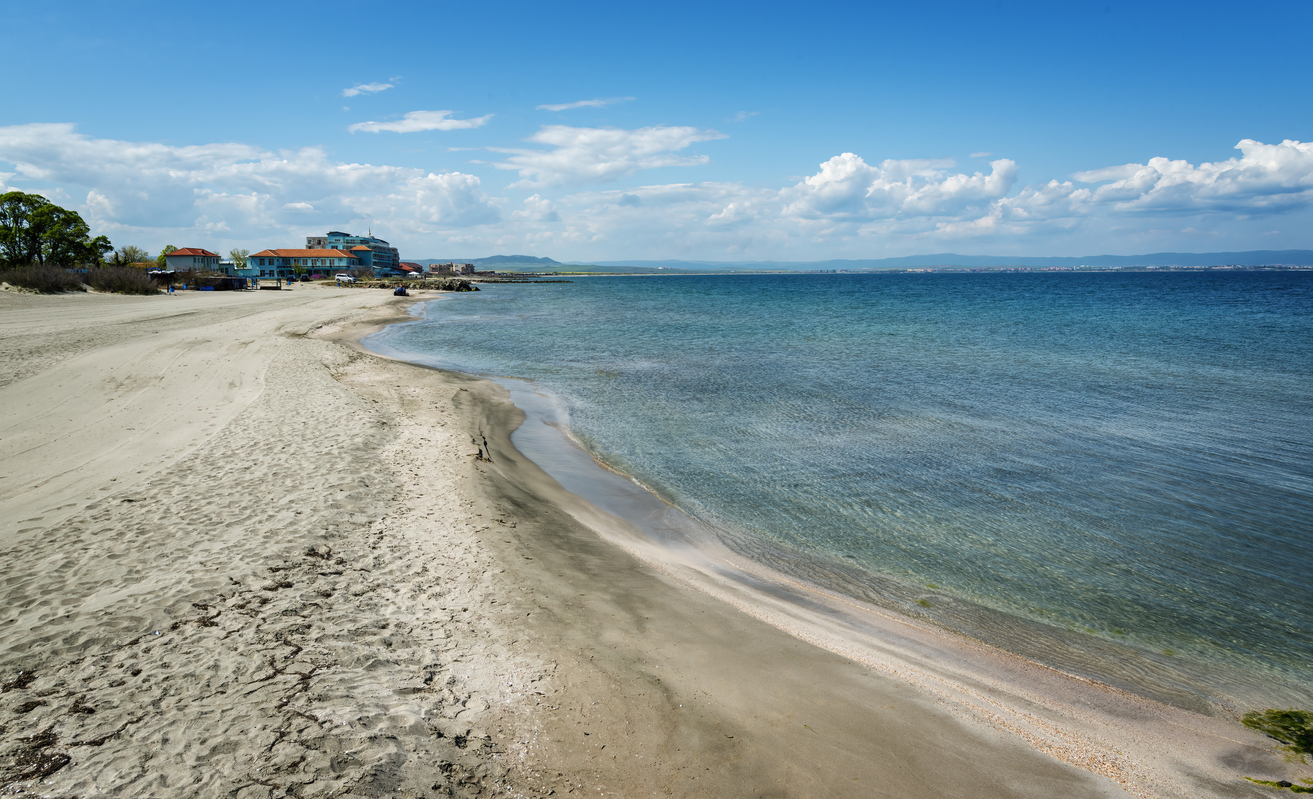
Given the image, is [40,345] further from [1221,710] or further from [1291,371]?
[1291,371]

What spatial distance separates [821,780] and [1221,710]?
436cm


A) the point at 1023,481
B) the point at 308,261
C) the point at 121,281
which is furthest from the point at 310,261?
the point at 1023,481

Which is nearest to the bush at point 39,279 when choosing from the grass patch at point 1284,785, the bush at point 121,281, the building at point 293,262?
the bush at point 121,281

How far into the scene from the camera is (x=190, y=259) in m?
99.8

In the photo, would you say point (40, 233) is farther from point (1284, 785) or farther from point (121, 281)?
point (1284, 785)

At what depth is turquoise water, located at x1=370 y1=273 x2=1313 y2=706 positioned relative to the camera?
724 cm

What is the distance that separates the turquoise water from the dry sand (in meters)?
1.30

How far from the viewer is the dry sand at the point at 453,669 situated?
161 inches

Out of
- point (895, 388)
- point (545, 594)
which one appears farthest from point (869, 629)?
point (895, 388)

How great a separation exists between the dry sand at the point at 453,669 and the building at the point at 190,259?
11240 cm

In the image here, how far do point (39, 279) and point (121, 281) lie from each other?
273 inches

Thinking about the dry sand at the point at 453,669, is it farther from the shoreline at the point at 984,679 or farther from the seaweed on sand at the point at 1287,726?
the seaweed on sand at the point at 1287,726

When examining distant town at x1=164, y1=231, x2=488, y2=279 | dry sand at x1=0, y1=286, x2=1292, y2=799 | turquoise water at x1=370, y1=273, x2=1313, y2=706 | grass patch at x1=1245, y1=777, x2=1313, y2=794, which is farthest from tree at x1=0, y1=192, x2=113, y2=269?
grass patch at x1=1245, y1=777, x2=1313, y2=794

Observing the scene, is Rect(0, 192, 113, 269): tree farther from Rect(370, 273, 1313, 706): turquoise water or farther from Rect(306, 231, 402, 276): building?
Rect(306, 231, 402, 276): building
